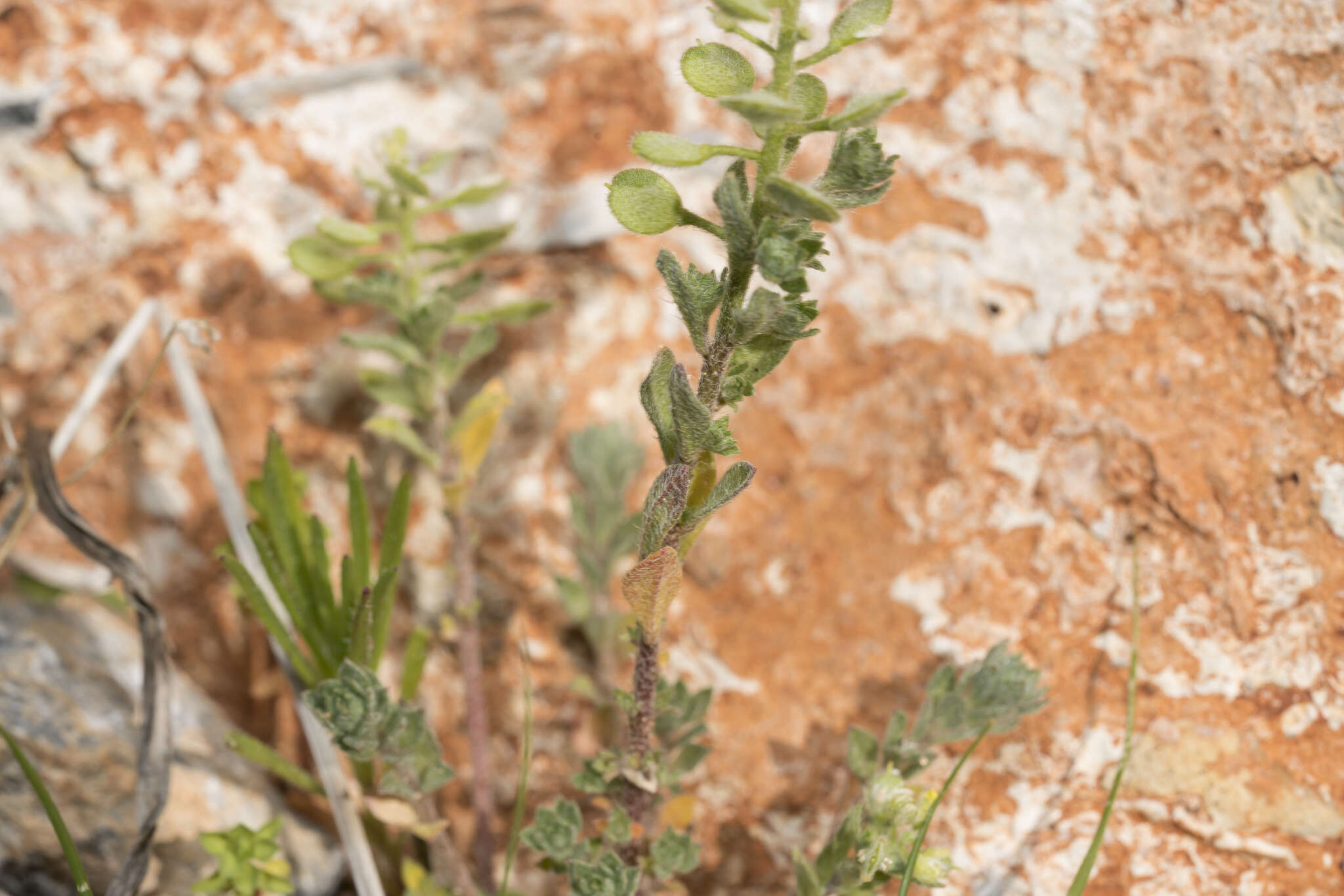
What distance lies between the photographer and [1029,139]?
2477 millimetres

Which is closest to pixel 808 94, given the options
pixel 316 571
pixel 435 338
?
pixel 435 338

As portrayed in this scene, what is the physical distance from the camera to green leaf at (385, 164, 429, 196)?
6.93 feet

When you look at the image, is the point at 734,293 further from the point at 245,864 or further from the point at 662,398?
the point at 245,864

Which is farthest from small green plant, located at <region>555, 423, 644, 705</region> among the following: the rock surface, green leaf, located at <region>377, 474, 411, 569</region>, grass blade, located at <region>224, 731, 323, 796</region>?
grass blade, located at <region>224, 731, 323, 796</region>

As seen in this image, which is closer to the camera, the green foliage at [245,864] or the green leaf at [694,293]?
the green leaf at [694,293]

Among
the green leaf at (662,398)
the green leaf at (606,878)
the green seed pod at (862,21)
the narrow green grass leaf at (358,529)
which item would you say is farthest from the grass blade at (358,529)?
the green seed pod at (862,21)

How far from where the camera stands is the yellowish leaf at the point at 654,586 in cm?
151

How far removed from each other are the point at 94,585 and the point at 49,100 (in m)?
1.34

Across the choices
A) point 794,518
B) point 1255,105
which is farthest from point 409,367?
point 1255,105

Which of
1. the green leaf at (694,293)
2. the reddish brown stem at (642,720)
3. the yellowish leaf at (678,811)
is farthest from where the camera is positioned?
the yellowish leaf at (678,811)

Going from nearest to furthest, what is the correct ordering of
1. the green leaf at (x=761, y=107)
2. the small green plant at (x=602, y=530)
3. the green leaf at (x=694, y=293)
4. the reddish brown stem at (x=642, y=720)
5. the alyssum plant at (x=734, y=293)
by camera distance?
the green leaf at (x=761, y=107) < the alyssum plant at (x=734, y=293) < the green leaf at (x=694, y=293) < the reddish brown stem at (x=642, y=720) < the small green plant at (x=602, y=530)

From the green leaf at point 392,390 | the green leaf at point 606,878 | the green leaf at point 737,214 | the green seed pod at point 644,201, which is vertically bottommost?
the green leaf at point 606,878

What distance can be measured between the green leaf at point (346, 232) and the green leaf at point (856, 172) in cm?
115

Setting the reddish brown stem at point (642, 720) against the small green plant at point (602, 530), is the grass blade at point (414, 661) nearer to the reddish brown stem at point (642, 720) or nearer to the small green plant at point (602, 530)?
the small green plant at point (602, 530)
